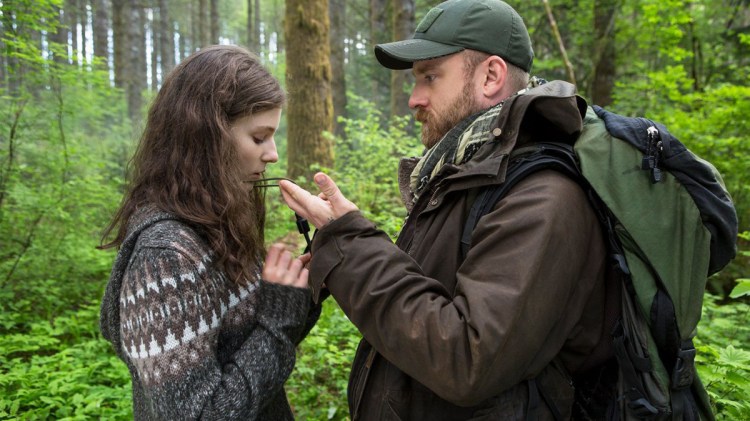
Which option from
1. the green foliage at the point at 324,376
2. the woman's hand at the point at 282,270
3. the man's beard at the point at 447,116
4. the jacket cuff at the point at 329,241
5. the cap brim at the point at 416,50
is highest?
the cap brim at the point at 416,50

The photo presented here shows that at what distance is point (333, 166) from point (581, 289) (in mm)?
6754

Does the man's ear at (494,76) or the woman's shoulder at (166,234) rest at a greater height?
the man's ear at (494,76)

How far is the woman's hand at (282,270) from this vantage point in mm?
1812

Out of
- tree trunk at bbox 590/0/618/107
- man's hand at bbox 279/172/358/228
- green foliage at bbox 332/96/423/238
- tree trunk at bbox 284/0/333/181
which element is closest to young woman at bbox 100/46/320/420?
man's hand at bbox 279/172/358/228

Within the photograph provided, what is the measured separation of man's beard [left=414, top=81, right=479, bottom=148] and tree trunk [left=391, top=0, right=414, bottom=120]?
8309 millimetres

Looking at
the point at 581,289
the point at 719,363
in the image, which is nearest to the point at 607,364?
the point at 581,289

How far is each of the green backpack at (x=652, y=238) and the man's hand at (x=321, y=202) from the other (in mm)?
484

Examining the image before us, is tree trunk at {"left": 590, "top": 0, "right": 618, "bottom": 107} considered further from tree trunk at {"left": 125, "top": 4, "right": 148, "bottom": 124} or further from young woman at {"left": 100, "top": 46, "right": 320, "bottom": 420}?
tree trunk at {"left": 125, "top": 4, "right": 148, "bottom": 124}

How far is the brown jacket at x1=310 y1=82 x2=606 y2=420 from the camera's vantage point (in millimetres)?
1331

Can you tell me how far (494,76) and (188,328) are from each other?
1.41 m

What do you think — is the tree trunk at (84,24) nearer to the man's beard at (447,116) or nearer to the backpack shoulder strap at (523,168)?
the man's beard at (447,116)

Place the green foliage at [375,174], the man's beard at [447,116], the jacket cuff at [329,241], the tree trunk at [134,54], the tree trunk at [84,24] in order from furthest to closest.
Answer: the tree trunk at [134,54] < the green foliage at [375,174] < the tree trunk at [84,24] < the man's beard at [447,116] < the jacket cuff at [329,241]

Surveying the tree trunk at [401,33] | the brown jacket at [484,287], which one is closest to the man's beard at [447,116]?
the brown jacket at [484,287]

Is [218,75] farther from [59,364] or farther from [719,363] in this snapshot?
[59,364]
